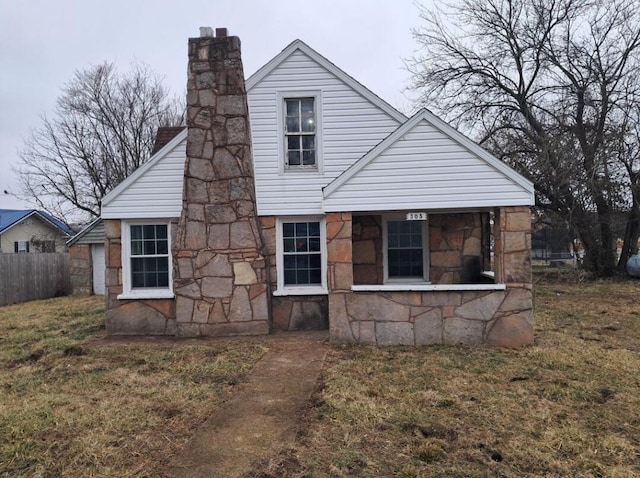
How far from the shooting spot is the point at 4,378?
6.27 metres

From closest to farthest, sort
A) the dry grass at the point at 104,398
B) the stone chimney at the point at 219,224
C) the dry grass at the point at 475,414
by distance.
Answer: the dry grass at the point at 475,414
the dry grass at the point at 104,398
the stone chimney at the point at 219,224

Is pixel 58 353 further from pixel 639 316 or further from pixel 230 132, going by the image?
pixel 639 316

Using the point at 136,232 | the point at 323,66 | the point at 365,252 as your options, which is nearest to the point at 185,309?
the point at 136,232

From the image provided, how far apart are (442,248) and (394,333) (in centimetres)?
276

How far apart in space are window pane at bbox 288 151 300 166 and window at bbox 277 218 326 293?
115cm

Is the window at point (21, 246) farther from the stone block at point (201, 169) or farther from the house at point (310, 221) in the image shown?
the stone block at point (201, 169)

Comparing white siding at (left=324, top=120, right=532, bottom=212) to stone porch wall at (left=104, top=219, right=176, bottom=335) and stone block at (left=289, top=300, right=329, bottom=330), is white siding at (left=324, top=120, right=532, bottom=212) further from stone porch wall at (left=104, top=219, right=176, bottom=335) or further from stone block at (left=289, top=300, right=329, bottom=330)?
stone porch wall at (left=104, top=219, right=176, bottom=335)

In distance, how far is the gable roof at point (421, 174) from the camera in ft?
24.2

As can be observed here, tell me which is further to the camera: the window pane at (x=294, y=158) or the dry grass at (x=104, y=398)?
the window pane at (x=294, y=158)

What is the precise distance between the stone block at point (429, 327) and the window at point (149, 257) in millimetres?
4949

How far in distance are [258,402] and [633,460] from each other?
11.3ft

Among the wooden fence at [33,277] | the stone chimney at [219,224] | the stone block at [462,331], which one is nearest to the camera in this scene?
the stone block at [462,331]

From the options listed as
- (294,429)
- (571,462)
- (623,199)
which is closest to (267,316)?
(294,429)

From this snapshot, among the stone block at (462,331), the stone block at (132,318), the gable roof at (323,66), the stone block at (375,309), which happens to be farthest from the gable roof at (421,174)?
the stone block at (132,318)
